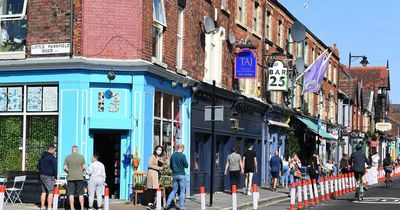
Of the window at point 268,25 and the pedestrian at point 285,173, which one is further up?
the window at point 268,25

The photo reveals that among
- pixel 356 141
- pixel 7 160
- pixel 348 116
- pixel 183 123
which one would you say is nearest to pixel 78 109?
pixel 7 160

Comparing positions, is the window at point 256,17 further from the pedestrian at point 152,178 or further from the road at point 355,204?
the pedestrian at point 152,178

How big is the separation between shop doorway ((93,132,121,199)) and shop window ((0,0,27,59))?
3.25 metres

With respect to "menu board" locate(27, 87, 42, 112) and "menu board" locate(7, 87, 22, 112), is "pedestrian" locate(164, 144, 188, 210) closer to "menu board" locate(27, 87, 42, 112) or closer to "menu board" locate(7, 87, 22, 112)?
"menu board" locate(27, 87, 42, 112)

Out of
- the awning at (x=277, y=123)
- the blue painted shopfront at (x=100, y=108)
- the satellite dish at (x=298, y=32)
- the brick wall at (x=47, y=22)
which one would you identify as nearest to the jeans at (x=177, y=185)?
the blue painted shopfront at (x=100, y=108)

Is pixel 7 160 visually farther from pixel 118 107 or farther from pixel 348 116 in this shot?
pixel 348 116

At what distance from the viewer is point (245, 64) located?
91.5 feet

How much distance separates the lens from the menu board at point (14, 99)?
20.1m

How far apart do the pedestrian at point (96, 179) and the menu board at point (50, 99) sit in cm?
257

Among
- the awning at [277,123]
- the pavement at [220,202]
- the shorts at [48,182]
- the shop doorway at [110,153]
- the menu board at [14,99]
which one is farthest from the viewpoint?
the awning at [277,123]

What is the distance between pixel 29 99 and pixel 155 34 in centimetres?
416

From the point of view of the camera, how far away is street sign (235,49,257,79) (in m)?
27.7

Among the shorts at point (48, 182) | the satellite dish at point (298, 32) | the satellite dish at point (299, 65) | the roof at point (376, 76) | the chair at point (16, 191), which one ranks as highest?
the roof at point (376, 76)

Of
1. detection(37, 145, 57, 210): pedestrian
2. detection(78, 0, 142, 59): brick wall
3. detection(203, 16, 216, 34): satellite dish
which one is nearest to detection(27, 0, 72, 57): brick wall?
detection(78, 0, 142, 59): brick wall
